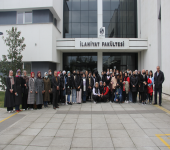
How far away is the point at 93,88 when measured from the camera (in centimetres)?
948

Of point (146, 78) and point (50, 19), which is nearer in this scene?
point (146, 78)

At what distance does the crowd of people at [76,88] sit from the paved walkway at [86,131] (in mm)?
1159

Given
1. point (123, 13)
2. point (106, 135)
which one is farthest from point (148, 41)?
point (106, 135)

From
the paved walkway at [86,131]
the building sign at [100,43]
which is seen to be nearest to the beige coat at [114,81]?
the paved walkway at [86,131]

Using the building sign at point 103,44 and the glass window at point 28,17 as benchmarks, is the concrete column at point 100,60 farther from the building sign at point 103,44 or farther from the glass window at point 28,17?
the glass window at point 28,17

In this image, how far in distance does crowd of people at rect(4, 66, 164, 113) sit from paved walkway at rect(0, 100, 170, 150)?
1.16 meters

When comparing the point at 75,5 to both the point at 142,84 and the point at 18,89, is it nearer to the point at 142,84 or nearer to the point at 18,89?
the point at 142,84

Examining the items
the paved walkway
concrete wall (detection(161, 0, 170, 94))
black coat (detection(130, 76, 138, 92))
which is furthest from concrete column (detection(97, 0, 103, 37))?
the paved walkway

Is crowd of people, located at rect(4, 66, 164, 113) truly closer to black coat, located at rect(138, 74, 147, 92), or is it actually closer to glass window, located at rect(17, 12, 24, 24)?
black coat, located at rect(138, 74, 147, 92)

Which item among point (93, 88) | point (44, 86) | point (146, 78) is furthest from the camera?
point (93, 88)

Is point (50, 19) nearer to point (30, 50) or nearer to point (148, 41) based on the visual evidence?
point (30, 50)

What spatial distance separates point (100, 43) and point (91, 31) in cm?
364

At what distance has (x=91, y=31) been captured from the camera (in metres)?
18.6

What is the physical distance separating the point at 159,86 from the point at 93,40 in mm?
9119
